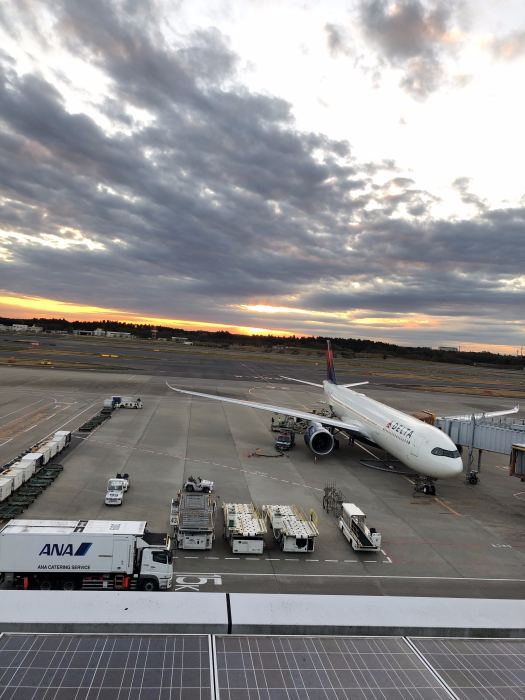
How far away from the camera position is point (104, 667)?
9062 mm

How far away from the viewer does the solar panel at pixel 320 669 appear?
29.0 feet

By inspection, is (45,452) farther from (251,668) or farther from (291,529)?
(251,668)

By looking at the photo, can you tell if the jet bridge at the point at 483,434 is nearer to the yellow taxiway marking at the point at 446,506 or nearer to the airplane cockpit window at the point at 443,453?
the yellow taxiway marking at the point at 446,506

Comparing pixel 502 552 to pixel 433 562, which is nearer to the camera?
pixel 433 562

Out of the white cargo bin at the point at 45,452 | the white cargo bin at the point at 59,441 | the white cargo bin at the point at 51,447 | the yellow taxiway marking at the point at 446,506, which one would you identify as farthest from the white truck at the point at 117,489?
the yellow taxiway marking at the point at 446,506

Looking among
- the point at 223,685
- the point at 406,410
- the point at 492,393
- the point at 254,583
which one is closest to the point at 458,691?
the point at 223,685

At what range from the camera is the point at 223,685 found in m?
8.84

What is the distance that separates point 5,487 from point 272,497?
16000 millimetres

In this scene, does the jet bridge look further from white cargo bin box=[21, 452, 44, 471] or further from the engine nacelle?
white cargo bin box=[21, 452, 44, 471]

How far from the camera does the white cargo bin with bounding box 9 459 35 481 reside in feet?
102

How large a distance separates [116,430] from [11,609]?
1524 inches

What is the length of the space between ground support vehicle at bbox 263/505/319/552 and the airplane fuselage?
1038 cm

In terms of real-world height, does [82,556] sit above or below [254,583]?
above

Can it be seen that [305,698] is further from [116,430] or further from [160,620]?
[116,430]
